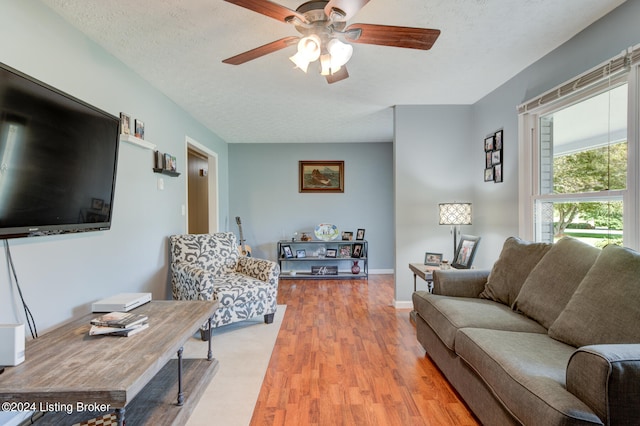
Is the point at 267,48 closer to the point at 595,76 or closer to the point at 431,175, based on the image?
the point at 595,76

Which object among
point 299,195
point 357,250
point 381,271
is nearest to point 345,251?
point 357,250

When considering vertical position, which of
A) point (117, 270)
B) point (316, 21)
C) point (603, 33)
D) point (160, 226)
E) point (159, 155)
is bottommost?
point (117, 270)

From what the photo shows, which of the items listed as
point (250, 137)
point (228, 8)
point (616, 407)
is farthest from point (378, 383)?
point (250, 137)

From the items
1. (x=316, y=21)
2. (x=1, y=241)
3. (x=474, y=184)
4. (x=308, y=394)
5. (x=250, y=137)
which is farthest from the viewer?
(x=250, y=137)

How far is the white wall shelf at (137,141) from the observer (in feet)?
8.20

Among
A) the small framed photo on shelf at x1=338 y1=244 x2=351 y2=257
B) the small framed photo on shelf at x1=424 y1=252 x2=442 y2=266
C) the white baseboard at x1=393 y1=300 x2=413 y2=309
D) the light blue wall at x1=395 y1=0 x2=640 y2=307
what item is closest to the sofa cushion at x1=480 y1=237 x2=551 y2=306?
the small framed photo on shelf at x1=424 y1=252 x2=442 y2=266

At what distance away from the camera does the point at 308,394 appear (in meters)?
2.03

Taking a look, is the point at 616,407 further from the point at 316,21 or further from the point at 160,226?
the point at 160,226

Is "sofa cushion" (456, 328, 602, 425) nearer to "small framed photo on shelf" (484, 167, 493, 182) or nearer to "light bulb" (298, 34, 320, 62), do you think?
"light bulb" (298, 34, 320, 62)

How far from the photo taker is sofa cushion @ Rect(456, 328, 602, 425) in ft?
3.57

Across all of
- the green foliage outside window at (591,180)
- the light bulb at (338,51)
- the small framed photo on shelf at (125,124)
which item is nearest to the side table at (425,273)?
the green foliage outside window at (591,180)

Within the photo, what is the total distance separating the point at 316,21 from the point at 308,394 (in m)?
2.16

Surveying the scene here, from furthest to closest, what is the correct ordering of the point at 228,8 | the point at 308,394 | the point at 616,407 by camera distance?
the point at 308,394, the point at 228,8, the point at 616,407

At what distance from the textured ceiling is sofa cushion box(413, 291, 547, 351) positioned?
1831 mm
